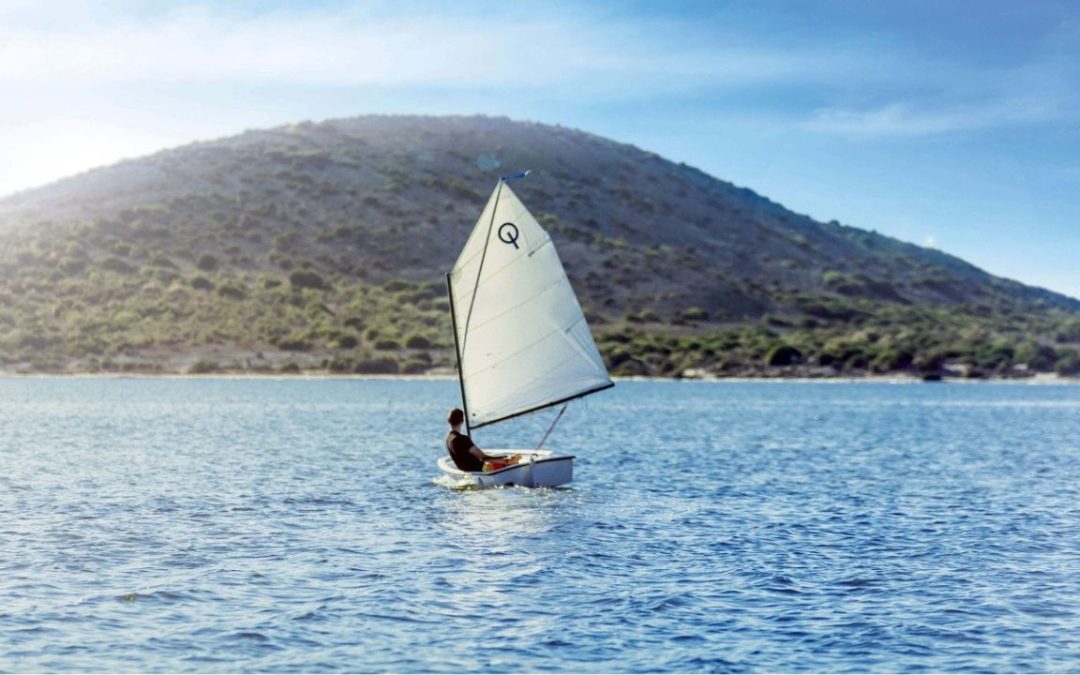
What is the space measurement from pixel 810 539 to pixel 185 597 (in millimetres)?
12805

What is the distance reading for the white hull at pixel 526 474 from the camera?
31688 mm

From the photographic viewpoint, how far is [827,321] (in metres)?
149

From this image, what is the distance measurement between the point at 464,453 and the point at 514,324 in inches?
154

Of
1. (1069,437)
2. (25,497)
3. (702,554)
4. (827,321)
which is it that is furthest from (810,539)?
(827,321)

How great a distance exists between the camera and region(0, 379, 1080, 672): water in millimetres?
16031

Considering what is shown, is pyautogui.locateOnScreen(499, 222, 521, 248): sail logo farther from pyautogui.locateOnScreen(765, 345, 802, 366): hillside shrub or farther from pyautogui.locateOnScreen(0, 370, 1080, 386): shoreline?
pyautogui.locateOnScreen(765, 345, 802, 366): hillside shrub

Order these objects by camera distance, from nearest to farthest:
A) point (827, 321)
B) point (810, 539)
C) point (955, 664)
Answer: point (955, 664)
point (810, 539)
point (827, 321)

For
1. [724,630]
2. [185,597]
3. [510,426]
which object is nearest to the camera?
[724,630]

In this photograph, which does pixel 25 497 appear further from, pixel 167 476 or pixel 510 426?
pixel 510 426

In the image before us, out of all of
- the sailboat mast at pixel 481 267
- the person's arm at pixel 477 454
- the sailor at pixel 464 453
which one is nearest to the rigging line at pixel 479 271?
the sailboat mast at pixel 481 267

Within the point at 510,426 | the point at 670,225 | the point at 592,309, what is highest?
the point at 670,225

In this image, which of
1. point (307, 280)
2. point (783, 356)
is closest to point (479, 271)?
point (783, 356)

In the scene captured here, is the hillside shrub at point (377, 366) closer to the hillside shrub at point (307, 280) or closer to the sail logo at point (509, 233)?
the hillside shrub at point (307, 280)

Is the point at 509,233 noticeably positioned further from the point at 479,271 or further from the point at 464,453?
the point at 464,453
